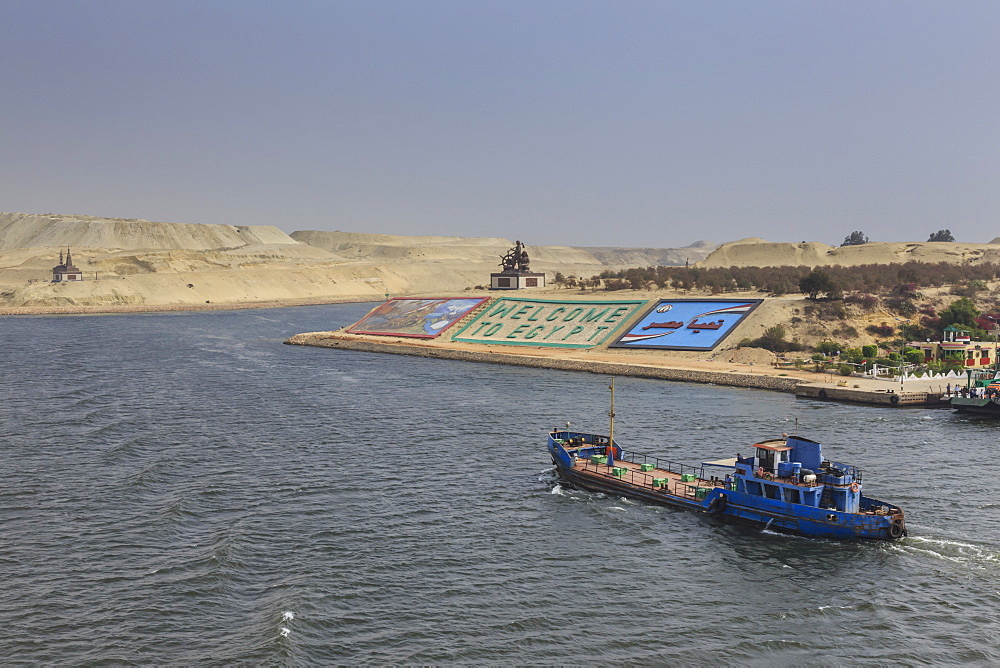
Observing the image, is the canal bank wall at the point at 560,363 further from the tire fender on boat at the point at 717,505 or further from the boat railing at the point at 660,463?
the tire fender on boat at the point at 717,505

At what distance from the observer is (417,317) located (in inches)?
5177

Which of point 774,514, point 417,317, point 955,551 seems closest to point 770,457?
point 774,514

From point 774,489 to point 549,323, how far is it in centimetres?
7477

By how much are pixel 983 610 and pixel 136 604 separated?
3033 centimetres

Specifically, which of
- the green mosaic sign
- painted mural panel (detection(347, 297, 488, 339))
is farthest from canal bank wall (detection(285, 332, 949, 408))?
the green mosaic sign

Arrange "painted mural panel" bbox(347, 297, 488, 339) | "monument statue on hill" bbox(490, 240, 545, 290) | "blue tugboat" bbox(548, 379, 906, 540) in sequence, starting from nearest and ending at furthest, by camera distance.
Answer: "blue tugboat" bbox(548, 379, 906, 540)
"painted mural panel" bbox(347, 297, 488, 339)
"monument statue on hill" bbox(490, 240, 545, 290)

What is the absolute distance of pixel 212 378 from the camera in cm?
8638

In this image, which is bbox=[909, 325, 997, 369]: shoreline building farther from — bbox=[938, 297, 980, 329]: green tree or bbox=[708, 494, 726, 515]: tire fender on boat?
bbox=[708, 494, 726, 515]: tire fender on boat

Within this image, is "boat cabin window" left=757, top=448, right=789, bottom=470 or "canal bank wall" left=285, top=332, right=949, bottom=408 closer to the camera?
"boat cabin window" left=757, top=448, right=789, bottom=470

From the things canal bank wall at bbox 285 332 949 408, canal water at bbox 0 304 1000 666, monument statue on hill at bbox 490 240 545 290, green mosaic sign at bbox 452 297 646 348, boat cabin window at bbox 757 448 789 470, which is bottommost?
canal water at bbox 0 304 1000 666

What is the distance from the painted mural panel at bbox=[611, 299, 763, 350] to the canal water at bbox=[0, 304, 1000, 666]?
28.5 meters

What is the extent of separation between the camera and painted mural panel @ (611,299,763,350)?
98.7 meters

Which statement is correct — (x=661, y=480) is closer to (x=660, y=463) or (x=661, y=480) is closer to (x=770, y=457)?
(x=770, y=457)

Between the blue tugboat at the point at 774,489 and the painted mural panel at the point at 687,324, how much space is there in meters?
50.3
